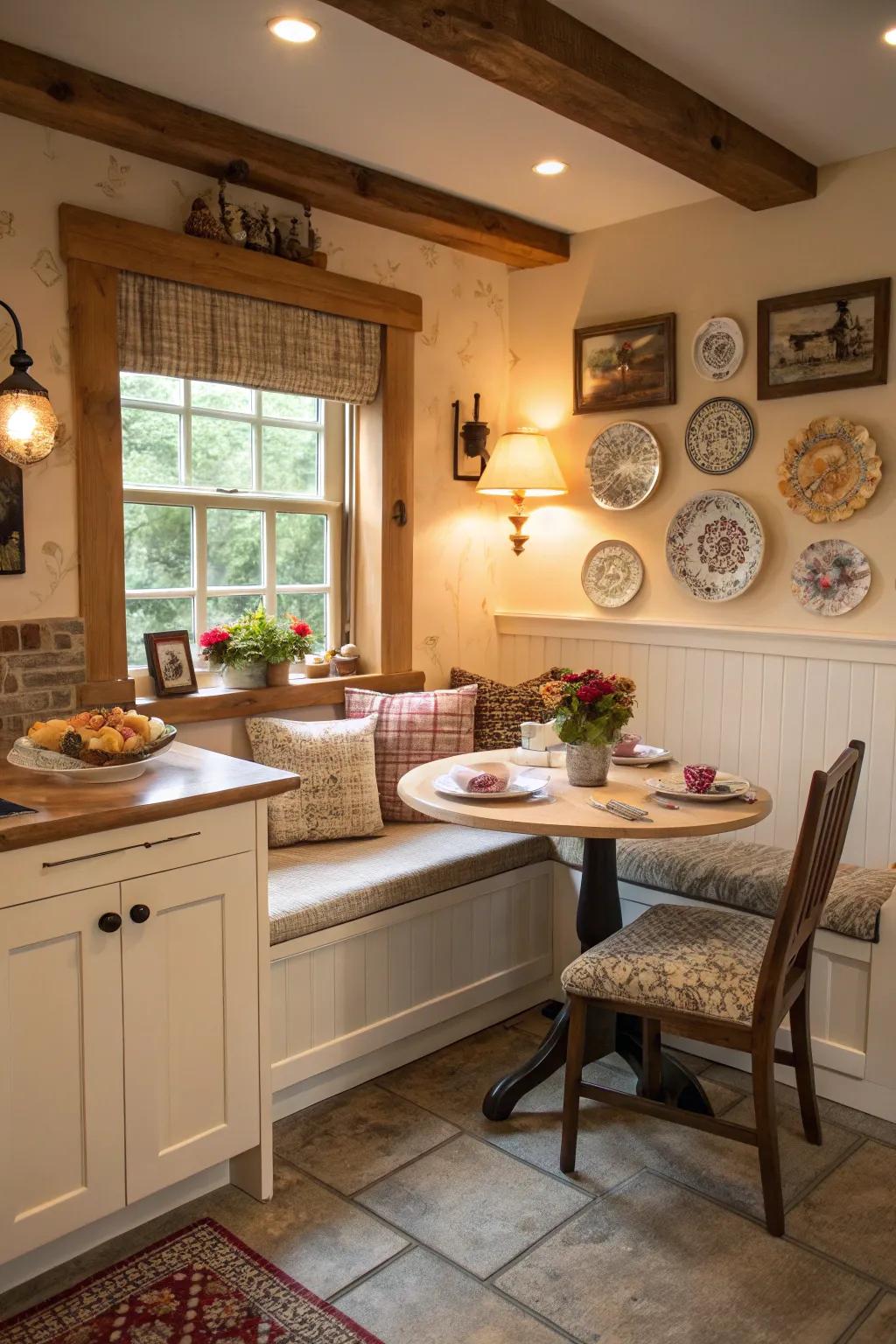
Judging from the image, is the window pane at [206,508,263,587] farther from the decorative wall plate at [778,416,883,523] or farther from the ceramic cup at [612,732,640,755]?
the decorative wall plate at [778,416,883,523]

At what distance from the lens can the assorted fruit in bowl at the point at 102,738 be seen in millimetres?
2197

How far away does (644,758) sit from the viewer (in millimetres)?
3004

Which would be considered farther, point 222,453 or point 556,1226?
point 222,453

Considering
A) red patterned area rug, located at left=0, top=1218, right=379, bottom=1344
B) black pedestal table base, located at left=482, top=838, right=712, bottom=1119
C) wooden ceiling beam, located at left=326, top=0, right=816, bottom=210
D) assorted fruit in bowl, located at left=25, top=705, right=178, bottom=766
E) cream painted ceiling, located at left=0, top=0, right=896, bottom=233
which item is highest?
cream painted ceiling, located at left=0, top=0, right=896, bottom=233

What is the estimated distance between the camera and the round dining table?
7.90 ft

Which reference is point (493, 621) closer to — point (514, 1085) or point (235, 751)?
point (235, 751)

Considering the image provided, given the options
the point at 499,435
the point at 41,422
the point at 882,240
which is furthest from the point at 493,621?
the point at 41,422

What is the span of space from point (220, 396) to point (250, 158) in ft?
2.31

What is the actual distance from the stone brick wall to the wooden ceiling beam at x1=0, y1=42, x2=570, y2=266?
1.28 meters

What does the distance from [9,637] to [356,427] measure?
4.92 feet

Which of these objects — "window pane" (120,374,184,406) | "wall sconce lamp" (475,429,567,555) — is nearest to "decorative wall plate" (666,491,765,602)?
"wall sconce lamp" (475,429,567,555)

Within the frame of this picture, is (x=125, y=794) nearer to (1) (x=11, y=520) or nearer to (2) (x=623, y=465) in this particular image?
(1) (x=11, y=520)

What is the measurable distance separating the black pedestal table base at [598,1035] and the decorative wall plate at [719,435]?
4.84 feet

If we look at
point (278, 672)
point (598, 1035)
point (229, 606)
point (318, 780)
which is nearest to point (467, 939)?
point (598, 1035)
